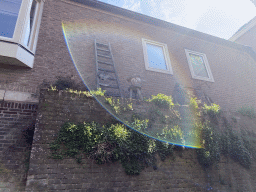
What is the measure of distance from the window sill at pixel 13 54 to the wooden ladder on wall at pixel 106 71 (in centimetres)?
216

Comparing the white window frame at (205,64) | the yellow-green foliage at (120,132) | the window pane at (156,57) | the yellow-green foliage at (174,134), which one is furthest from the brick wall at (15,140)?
the white window frame at (205,64)

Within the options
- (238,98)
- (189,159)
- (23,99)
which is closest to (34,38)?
(23,99)

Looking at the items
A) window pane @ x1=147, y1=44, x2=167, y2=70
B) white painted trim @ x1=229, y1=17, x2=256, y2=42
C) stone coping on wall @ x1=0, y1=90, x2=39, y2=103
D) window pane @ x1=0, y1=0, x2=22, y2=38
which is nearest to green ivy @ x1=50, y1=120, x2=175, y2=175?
stone coping on wall @ x1=0, y1=90, x2=39, y2=103

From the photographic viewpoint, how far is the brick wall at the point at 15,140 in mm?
3277

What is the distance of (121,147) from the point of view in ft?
10.7

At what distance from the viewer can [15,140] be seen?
3.69 meters

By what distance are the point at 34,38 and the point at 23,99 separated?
2352 millimetres

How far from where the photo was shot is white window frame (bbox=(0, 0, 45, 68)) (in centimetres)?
436

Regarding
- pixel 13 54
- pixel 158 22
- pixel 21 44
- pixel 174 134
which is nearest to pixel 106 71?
pixel 21 44

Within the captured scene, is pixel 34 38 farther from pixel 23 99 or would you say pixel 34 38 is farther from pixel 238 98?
pixel 238 98

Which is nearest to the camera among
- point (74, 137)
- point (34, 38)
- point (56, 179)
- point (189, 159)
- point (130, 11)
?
point (56, 179)

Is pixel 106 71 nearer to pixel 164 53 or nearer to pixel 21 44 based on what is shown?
pixel 21 44

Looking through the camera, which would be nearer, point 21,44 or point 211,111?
point 21,44

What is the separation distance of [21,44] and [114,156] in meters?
4.07
